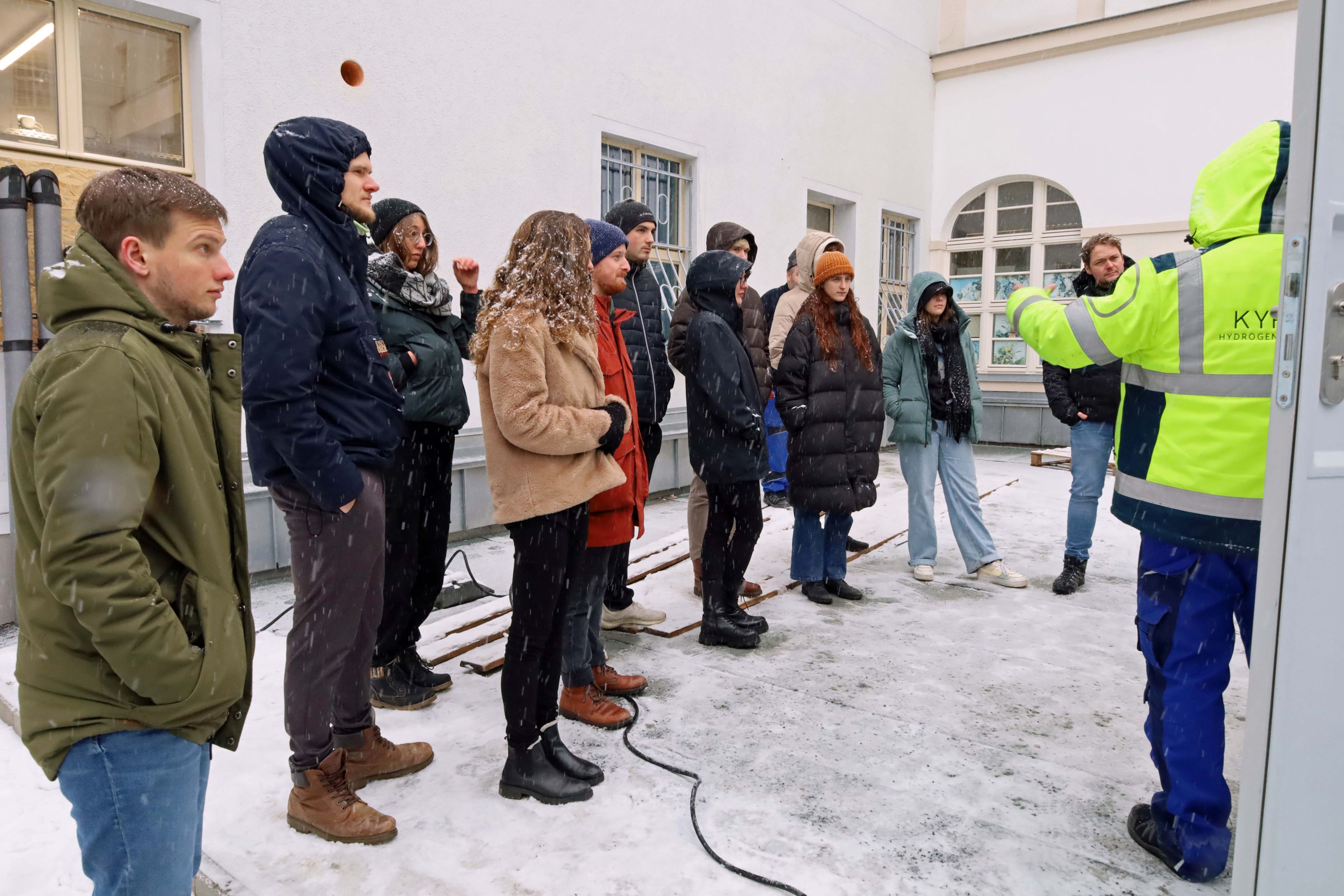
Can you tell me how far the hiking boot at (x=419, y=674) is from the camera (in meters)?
3.43

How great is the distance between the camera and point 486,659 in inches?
149

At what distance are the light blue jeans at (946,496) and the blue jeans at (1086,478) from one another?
46cm

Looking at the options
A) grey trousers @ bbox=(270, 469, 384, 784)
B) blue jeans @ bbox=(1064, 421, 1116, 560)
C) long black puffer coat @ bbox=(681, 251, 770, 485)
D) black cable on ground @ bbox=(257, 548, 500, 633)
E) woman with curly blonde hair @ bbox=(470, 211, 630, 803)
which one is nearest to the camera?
grey trousers @ bbox=(270, 469, 384, 784)

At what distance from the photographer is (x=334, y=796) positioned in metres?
2.46

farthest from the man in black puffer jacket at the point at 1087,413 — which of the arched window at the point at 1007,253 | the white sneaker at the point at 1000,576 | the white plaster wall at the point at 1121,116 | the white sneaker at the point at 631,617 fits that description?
the arched window at the point at 1007,253

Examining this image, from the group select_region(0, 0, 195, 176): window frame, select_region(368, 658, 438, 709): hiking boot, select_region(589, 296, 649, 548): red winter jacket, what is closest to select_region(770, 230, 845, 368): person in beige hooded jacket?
select_region(589, 296, 649, 548): red winter jacket

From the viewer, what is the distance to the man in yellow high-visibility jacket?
2.20 meters

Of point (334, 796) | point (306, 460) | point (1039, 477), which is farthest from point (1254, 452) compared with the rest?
point (1039, 477)

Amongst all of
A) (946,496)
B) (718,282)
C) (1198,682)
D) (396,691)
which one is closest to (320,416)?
(396,691)

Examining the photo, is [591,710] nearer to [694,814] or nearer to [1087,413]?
[694,814]

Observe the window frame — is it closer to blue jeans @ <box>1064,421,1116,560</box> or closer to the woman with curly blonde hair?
the woman with curly blonde hair

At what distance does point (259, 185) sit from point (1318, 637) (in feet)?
17.3

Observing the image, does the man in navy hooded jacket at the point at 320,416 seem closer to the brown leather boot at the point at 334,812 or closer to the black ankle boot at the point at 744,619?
the brown leather boot at the point at 334,812

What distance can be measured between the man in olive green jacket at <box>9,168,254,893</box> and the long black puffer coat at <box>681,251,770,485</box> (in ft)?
8.13
